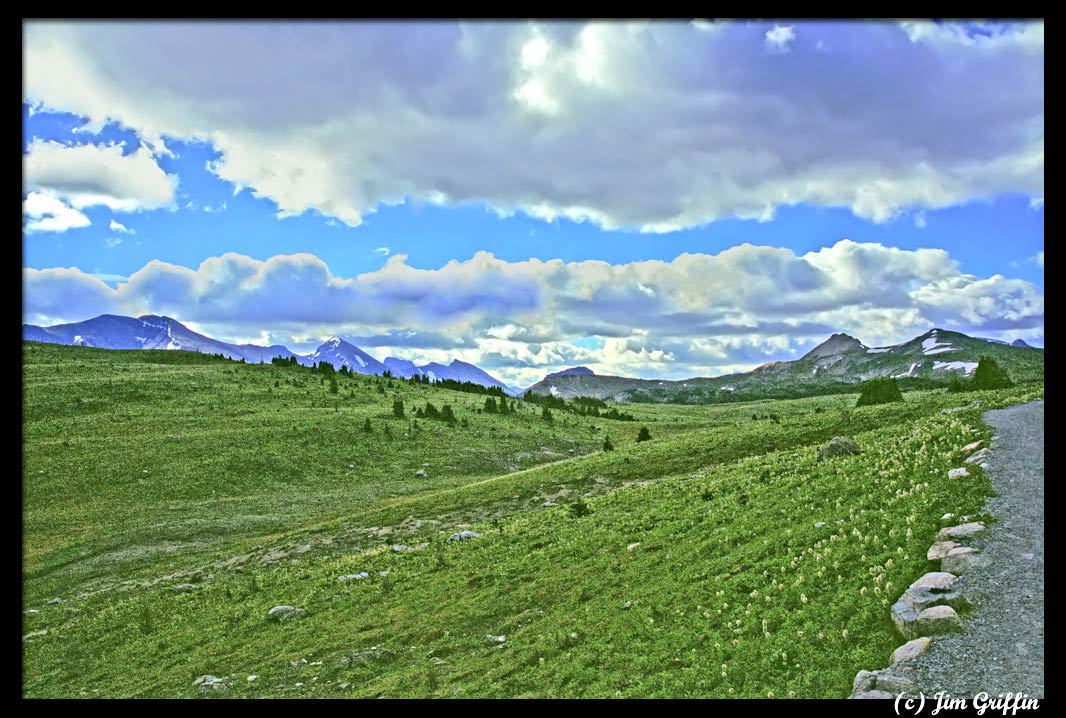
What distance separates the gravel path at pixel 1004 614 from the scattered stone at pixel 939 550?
0.43 m

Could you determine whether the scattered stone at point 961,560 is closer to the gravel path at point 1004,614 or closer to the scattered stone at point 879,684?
the gravel path at point 1004,614

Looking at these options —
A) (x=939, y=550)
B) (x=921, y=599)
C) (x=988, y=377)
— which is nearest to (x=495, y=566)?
(x=939, y=550)

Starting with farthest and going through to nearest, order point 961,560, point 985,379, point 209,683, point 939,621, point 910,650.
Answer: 1. point 985,379
2. point 209,683
3. point 961,560
4. point 939,621
5. point 910,650

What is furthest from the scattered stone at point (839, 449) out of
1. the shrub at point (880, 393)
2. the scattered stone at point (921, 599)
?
the shrub at point (880, 393)

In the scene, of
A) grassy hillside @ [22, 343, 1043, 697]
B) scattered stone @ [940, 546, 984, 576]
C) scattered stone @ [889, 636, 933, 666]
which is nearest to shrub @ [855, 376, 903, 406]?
grassy hillside @ [22, 343, 1043, 697]

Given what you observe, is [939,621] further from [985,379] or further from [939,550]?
[985,379]

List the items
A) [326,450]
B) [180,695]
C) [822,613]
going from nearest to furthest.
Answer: [822,613] < [180,695] < [326,450]

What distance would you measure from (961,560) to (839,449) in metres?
13.0

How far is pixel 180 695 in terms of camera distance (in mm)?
14867

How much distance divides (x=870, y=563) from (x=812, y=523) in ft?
10.9

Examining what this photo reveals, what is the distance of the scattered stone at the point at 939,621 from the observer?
9516mm

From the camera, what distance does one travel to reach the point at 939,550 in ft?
38.0
